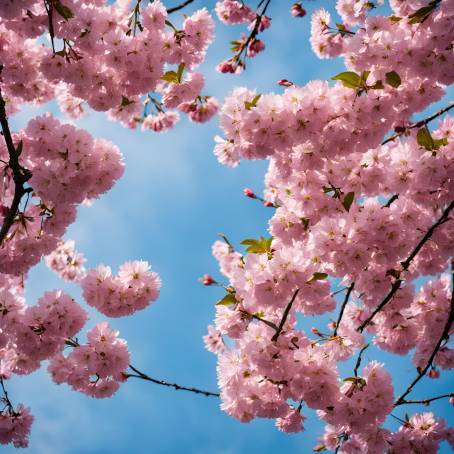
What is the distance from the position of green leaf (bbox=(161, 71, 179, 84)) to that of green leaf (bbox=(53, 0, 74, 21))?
3.23ft

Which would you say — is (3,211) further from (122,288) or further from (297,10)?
(297,10)

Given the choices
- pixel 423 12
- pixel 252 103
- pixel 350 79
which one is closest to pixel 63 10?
pixel 252 103

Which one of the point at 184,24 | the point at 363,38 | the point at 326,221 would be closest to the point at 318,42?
the point at 184,24

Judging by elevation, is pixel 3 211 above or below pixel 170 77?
below

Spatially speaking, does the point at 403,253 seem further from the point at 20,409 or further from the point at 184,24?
the point at 20,409

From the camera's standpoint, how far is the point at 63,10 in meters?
3.33

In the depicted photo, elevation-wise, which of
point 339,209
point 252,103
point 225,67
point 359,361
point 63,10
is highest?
point 225,67

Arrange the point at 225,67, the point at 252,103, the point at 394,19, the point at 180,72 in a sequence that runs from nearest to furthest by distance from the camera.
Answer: the point at 252,103
the point at 394,19
the point at 180,72
the point at 225,67

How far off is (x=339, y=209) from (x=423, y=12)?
142cm

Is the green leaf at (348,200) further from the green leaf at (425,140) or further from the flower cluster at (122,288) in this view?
the flower cluster at (122,288)

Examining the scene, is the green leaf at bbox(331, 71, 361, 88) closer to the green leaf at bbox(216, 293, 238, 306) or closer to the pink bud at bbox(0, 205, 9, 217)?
the green leaf at bbox(216, 293, 238, 306)

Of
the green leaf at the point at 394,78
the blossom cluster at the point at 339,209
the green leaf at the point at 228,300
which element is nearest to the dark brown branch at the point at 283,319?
the blossom cluster at the point at 339,209

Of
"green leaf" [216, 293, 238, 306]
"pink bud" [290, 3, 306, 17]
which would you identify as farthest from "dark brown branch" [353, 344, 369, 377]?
"pink bud" [290, 3, 306, 17]

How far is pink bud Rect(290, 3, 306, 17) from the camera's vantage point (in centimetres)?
563
